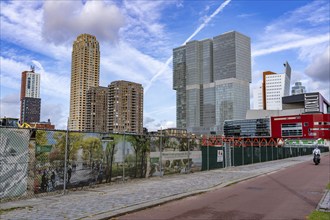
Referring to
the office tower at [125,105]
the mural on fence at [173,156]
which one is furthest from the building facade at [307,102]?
the mural on fence at [173,156]

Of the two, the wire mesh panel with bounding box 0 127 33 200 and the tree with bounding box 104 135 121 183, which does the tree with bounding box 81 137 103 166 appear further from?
the wire mesh panel with bounding box 0 127 33 200

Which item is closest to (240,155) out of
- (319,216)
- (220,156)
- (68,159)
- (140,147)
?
(220,156)

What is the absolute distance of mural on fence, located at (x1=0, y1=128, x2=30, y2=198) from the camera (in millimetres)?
10156

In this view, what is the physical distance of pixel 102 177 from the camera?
13852 millimetres

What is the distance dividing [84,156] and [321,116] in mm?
128864

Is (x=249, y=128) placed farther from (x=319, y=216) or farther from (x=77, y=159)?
(x=319, y=216)

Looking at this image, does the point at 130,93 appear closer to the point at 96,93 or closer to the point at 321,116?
the point at 96,93

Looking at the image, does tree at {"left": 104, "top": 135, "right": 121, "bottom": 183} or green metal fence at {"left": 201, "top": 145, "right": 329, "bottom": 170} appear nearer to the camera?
tree at {"left": 104, "top": 135, "right": 121, "bottom": 183}

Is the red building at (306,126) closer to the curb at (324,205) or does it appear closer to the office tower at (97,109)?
the office tower at (97,109)

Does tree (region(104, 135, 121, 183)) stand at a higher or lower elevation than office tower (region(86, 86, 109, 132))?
lower

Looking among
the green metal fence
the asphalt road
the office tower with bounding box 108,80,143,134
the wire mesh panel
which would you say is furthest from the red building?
the wire mesh panel

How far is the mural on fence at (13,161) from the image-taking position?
10156 mm

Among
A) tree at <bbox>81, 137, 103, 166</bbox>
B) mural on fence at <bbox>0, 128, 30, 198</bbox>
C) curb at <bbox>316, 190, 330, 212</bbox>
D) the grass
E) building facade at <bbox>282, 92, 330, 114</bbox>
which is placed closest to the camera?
the grass

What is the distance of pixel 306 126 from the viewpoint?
129m
